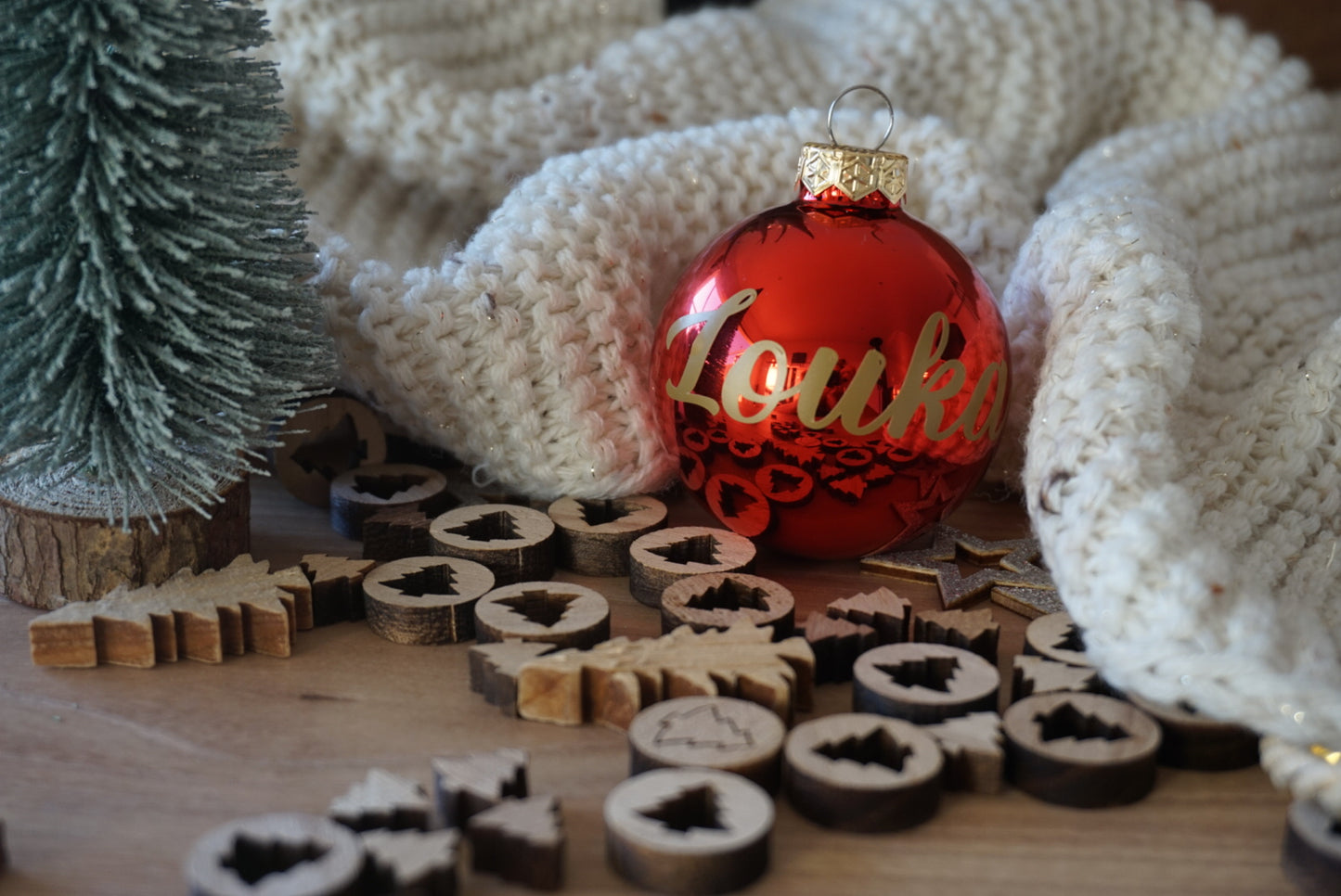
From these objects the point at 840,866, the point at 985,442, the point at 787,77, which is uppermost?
the point at 787,77

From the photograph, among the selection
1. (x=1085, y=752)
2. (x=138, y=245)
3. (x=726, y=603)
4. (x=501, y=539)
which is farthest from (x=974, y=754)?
(x=138, y=245)

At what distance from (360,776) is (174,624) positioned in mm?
126

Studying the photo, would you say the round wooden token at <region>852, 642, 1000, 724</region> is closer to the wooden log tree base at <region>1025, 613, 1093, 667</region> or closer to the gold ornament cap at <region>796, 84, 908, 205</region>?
the wooden log tree base at <region>1025, 613, 1093, 667</region>

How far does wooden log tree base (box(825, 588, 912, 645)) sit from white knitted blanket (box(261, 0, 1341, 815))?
2.6 inches

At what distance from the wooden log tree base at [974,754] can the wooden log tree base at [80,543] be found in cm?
32

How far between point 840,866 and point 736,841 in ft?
0.15

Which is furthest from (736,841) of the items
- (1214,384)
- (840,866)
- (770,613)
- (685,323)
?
(1214,384)

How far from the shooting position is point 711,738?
417mm

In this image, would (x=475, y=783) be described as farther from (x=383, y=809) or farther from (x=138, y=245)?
(x=138, y=245)

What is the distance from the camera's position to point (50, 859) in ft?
1.25

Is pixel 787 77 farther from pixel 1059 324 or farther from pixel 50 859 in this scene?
pixel 50 859

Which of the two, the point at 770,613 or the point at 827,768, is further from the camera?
the point at 770,613

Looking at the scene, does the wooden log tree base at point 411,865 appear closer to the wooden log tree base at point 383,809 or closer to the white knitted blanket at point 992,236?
the wooden log tree base at point 383,809

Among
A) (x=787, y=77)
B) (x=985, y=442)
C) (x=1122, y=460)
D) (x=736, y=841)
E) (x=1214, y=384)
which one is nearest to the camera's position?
(x=736, y=841)
